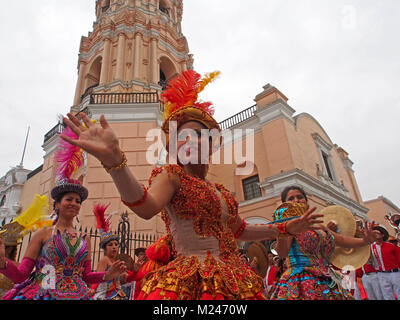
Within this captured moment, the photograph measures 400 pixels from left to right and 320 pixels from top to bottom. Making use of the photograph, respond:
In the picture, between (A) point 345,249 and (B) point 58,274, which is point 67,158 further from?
(A) point 345,249

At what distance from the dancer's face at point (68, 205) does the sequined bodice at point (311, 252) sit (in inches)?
86.6

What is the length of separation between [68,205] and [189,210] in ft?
5.74

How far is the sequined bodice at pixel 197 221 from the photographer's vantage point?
1.52m

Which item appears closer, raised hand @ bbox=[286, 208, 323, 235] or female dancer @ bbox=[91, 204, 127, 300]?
raised hand @ bbox=[286, 208, 323, 235]

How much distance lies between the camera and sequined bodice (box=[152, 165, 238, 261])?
152 centimetres

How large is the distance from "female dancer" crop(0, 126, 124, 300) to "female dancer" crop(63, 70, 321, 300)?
3.25ft

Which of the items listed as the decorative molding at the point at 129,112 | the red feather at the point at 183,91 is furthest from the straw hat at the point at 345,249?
the decorative molding at the point at 129,112

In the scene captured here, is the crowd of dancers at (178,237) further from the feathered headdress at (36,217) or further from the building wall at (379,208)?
the building wall at (379,208)

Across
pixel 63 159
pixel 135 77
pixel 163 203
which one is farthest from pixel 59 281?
pixel 135 77

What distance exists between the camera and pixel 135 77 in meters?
13.4

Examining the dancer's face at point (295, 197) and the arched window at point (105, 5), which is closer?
the dancer's face at point (295, 197)

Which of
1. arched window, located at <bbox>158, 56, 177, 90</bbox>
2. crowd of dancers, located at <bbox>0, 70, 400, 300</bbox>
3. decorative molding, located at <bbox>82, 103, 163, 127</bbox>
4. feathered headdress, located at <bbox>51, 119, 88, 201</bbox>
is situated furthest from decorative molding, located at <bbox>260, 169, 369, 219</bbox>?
feathered headdress, located at <bbox>51, 119, 88, 201</bbox>

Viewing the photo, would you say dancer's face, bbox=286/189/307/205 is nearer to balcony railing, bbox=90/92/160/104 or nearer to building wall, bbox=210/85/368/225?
building wall, bbox=210/85/368/225
